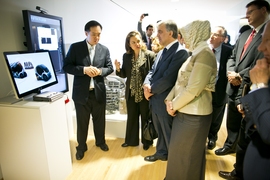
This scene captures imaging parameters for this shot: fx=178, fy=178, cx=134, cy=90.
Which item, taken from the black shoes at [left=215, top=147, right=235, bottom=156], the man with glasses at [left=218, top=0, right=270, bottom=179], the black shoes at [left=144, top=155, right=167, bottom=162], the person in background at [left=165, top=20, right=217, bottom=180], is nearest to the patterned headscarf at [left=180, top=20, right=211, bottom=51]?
the person in background at [left=165, top=20, right=217, bottom=180]

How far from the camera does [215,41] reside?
2.33 m

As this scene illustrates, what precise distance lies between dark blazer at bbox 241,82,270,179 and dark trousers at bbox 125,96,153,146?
A: 1.41 m

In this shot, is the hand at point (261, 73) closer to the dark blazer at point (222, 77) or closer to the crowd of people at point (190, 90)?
the crowd of people at point (190, 90)

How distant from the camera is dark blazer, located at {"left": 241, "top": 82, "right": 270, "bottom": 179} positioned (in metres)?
0.70

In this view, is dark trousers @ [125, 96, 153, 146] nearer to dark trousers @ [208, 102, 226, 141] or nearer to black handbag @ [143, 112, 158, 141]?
black handbag @ [143, 112, 158, 141]

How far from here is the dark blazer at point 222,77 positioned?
2160mm

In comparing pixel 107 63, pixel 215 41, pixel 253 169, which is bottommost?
pixel 253 169

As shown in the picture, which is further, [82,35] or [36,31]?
[82,35]

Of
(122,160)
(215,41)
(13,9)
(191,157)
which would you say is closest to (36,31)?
(13,9)

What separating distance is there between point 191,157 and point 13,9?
215 centimetres

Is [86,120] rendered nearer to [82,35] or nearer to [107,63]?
[107,63]

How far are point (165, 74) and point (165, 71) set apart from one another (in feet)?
0.11

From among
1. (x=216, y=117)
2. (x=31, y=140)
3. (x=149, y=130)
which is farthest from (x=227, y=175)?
(x=31, y=140)

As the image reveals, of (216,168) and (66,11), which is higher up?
(66,11)
